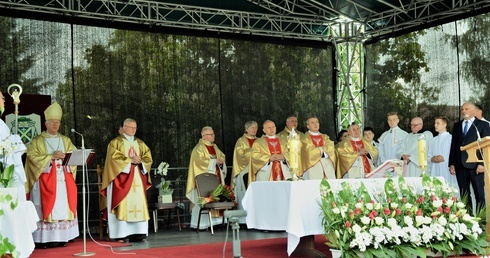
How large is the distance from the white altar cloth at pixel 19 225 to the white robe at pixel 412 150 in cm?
760

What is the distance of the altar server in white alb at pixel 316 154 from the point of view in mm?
12637

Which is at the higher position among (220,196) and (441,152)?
(441,152)

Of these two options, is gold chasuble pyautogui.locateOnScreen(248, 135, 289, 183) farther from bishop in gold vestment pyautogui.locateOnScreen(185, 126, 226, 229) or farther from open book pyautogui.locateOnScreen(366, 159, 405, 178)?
open book pyautogui.locateOnScreen(366, 159, 405, 178)

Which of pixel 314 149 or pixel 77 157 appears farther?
pixel 314 149

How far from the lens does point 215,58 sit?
1480cm

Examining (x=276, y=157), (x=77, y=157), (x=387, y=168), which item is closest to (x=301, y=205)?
(x=387, y=168)

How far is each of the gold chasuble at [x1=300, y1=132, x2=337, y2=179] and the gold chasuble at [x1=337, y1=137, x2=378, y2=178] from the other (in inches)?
20.1

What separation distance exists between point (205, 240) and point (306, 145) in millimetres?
2932

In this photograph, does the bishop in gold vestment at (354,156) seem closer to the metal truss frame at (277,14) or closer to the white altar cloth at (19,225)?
the metal truss frame at (277,14)

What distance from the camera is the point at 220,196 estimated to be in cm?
1284

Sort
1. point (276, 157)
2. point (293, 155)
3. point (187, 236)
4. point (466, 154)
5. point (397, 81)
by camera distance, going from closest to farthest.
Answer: point (293, 155), point (466, 154), point (187, 236), point (276, 157), point (397, 81)

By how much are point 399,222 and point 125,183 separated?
17.4 feet

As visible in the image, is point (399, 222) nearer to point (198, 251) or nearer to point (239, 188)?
point (198, 251)

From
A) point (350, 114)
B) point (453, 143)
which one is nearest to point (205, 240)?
point (453, 143)
